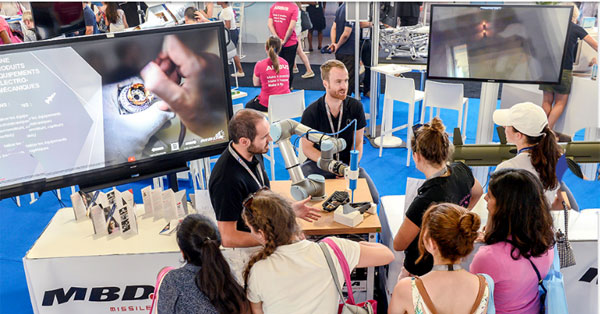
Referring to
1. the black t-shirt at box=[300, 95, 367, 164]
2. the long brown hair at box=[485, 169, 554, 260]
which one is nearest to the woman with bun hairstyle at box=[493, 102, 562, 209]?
the long brown hair at box=[485, 169, 554, 260]

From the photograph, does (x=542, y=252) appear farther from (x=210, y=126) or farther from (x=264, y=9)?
(x=264, y=9)

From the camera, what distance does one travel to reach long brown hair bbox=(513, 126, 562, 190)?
8.76 feet

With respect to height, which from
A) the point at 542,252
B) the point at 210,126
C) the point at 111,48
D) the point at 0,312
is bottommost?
the point at 0,312

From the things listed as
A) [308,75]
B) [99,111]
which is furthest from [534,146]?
[308,75]

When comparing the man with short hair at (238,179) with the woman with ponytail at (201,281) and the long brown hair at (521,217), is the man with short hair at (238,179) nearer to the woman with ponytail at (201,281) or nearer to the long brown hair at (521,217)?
the woman with ponytail at (201,281)

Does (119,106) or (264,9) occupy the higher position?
(264,9)

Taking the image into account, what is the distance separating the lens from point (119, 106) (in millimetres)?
2842

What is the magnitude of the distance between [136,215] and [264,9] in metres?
9.35

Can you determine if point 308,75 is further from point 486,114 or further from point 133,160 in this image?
point 133,160

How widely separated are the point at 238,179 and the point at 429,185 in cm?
96

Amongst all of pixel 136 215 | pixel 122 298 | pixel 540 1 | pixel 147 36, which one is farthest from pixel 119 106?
pixel 540 1

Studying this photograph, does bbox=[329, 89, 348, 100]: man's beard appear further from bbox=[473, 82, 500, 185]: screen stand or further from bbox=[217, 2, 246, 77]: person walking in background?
bbox=[217, 2, 246, 77]: person walking in background

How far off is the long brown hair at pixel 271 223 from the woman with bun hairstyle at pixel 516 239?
0.81 metres

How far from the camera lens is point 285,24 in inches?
307
